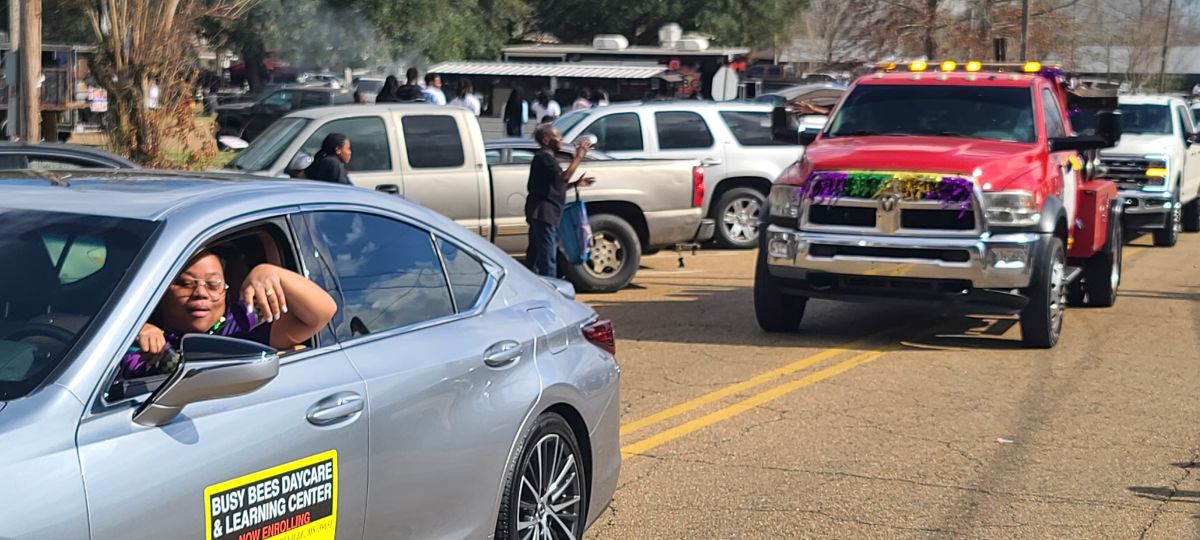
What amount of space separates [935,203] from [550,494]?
6248mm

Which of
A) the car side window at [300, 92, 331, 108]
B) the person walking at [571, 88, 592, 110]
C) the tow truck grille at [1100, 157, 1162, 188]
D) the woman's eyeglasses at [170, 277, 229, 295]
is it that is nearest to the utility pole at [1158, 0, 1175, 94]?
the person walking at [571, 88, 592, 110]

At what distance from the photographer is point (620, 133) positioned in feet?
59.0

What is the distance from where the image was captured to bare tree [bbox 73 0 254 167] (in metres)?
16.9

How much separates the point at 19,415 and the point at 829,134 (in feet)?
31.6

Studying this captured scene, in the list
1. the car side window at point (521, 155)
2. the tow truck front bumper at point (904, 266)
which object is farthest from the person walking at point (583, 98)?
the tow truck front bumper at point (904, 266)

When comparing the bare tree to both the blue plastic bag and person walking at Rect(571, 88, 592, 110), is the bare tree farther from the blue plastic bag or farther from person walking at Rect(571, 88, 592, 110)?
person walking at Rect(571, 88, 592, 110)

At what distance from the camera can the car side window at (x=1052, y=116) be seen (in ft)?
39.5

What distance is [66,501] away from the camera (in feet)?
10.8

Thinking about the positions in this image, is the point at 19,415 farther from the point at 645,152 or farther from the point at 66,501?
the point at 645,152

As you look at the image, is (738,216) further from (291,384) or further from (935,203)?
(291,384)

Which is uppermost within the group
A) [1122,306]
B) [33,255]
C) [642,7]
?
[642,7]

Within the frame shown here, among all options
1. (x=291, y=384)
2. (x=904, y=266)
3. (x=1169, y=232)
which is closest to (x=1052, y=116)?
(x=904, y=266)

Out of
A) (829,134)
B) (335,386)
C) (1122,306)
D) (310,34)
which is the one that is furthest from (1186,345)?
(310,34)

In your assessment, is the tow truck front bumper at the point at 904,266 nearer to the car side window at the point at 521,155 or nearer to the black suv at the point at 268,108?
the car side window at the point at 521,155
